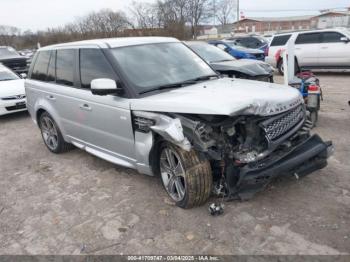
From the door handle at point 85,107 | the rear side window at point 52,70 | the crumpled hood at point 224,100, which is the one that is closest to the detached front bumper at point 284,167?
the crumpled hood at point 224,100

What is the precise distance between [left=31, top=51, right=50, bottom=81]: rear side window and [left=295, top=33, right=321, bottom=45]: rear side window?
1069cm

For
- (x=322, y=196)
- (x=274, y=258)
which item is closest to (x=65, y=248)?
(x=274, y=258)

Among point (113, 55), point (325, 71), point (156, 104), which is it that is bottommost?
point (325, 71)

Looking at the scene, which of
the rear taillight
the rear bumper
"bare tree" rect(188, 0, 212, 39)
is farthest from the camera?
"bare tree" rect(188, 0, 212, 39)

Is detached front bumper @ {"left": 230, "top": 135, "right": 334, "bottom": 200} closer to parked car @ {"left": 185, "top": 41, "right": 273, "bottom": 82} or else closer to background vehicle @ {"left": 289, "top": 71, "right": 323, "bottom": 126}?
background vehicle @ {"left": 289, "top": 71, "right": 323, "bottom": 126}

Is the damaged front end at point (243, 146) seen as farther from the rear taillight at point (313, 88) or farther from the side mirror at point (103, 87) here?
the rear taillight at point (313, 88)

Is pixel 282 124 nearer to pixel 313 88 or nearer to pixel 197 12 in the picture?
pixel 313 88

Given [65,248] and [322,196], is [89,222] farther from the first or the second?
[322,196]

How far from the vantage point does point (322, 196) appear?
3.63 metres

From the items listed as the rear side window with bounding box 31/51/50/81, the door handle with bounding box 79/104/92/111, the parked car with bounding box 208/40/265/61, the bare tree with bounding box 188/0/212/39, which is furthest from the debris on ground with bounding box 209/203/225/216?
the bare tree with bounding box 188/0/212/39

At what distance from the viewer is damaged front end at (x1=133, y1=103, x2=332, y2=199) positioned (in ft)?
10.5

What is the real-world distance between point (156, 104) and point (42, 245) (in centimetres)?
182

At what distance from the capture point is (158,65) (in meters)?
4.21

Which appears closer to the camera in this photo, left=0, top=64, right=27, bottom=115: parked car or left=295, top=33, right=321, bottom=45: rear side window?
left=0, top=64, right=27, bottom=115: parked car
